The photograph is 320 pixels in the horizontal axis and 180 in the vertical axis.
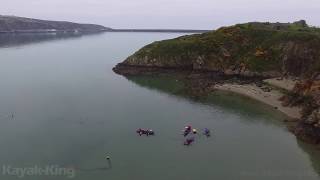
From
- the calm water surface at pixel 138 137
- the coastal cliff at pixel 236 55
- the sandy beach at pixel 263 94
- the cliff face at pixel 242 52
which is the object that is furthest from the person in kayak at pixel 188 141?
the cliff face at pixel 242 52

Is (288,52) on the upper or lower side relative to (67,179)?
upper

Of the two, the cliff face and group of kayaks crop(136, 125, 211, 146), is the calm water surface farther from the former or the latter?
the cliff face

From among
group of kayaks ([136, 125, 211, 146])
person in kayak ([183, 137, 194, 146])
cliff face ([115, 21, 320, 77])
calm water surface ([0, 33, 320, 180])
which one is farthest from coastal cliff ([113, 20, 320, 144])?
person in kayak ([183, 137, 194, 146])

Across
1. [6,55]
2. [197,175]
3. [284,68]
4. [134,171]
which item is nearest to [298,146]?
[197,175]

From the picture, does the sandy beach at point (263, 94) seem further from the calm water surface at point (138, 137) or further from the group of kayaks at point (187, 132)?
the group of kayaks at point (187, 132)

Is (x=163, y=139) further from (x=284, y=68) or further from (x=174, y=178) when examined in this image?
(x=284, y=68)

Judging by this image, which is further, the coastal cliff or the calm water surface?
the coastal cliff
